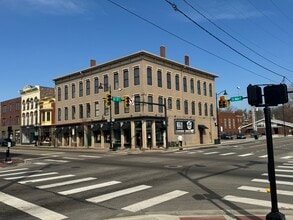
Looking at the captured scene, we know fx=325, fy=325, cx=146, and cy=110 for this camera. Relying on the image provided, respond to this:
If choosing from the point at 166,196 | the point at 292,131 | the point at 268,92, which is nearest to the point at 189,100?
the point at 166,196

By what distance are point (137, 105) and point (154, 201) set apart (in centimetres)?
3303

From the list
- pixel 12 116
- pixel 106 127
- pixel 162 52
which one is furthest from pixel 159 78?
pixel 12 116

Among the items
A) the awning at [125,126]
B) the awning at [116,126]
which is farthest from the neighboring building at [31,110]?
the awning at [125,126]

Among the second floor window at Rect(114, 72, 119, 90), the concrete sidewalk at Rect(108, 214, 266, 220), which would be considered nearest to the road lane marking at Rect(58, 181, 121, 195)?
the concrete sidewalk at Rect(108, 214, 266, 220)

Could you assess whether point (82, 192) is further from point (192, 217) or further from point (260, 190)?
point (260, 190)

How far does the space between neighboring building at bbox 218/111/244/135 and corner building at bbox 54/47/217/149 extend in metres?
43.6

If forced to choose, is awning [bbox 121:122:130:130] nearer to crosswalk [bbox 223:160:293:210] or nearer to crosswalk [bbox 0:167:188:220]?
crosswalk [bbox 0:167:188:220]

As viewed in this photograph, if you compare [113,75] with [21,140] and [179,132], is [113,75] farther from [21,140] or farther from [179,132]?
[21,140]

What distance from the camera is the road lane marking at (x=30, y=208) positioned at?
8133mm

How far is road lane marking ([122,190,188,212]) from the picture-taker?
8928 mm

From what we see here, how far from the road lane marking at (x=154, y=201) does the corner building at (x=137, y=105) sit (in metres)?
26.5

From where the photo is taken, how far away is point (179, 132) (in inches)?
1896

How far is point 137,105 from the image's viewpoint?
140 ft

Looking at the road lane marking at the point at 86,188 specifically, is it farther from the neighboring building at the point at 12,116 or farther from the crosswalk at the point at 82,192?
the neighboring building at the point at 12,116
